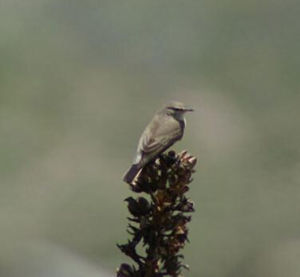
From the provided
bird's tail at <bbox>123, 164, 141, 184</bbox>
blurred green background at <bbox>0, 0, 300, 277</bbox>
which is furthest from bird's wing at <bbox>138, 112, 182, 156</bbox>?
blurred green background at <bbox>0, 0, 300, 277</bbox>

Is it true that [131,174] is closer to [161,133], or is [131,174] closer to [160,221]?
[160,221]

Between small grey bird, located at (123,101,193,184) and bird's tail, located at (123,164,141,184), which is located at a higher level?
small grey bird, located at (123,101,193,184)

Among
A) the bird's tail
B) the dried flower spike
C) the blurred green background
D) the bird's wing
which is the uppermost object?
the blurred green background

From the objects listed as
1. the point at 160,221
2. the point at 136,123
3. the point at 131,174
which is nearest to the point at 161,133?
the point at 131,174

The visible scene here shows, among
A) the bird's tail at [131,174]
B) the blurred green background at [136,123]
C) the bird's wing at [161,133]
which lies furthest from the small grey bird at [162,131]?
the blurred green background at [136,123]

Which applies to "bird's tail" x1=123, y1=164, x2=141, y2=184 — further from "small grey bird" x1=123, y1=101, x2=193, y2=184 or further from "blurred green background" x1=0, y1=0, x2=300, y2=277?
"blurred green background" x1=0, y1=0, x2=300, y2=277

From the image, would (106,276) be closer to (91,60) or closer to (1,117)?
(1,117)
